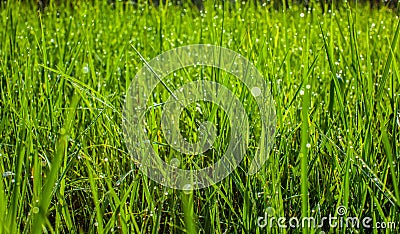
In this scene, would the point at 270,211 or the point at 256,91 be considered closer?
the point at 270,211

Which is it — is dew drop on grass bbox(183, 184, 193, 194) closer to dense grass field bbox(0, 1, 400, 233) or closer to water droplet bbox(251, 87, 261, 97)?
dense grass field bbox(0, 1, 400, 233)

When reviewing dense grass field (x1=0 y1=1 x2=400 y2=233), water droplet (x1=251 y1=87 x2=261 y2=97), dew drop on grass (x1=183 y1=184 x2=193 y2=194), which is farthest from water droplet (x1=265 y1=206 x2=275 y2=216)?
water droplet (x1=251 y1=87 x2=261 y2=97)

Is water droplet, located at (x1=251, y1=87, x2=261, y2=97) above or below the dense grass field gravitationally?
above

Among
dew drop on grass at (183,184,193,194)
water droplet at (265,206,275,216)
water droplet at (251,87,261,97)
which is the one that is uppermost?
water droplet at (251,87,261,97)

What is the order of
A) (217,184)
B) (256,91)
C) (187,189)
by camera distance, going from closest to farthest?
(187,189) → (217,184) → (256,91)

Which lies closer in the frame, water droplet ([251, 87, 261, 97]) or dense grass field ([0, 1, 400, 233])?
dense grass field ([0, 1, 400, 233])

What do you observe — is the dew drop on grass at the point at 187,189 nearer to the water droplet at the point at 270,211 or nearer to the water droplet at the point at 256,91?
A: the water droplet at the point at 270,211

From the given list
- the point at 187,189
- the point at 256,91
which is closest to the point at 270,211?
the point at 187,189

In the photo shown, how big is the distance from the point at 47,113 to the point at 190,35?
110 cm

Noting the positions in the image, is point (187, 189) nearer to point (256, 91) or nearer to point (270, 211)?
point (270, 211)

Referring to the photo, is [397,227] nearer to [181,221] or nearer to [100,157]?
[181,221]

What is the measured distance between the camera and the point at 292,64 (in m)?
1.87

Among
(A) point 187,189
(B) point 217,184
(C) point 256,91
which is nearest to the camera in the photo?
(A) point 187,189

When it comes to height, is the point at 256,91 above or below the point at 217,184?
above
